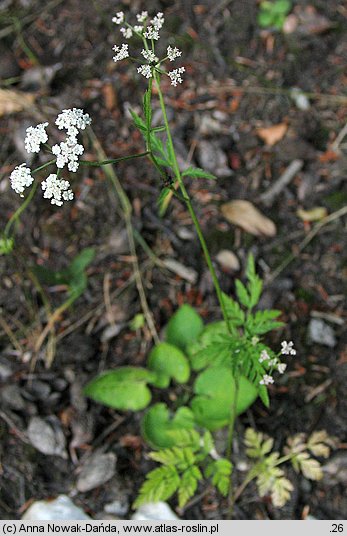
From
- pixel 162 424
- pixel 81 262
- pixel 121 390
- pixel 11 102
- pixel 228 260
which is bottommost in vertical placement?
pixel 162 424

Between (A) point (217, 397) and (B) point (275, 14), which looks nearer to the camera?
(A) point (217, 397)

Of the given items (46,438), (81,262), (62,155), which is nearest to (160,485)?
(46,438)

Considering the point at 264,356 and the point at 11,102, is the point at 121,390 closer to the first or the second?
the point at 264,356

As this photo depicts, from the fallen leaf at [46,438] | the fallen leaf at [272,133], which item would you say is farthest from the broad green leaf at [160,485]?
the fallen leaf at [272,133]

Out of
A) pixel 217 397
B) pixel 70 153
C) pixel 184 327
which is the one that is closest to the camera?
pixel 70 153

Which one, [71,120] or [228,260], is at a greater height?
[71,120]

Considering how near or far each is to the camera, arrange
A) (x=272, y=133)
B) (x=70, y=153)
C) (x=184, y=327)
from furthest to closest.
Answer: (x=272, y=133) → (x=184, y=327) → (x=70, y=153)
